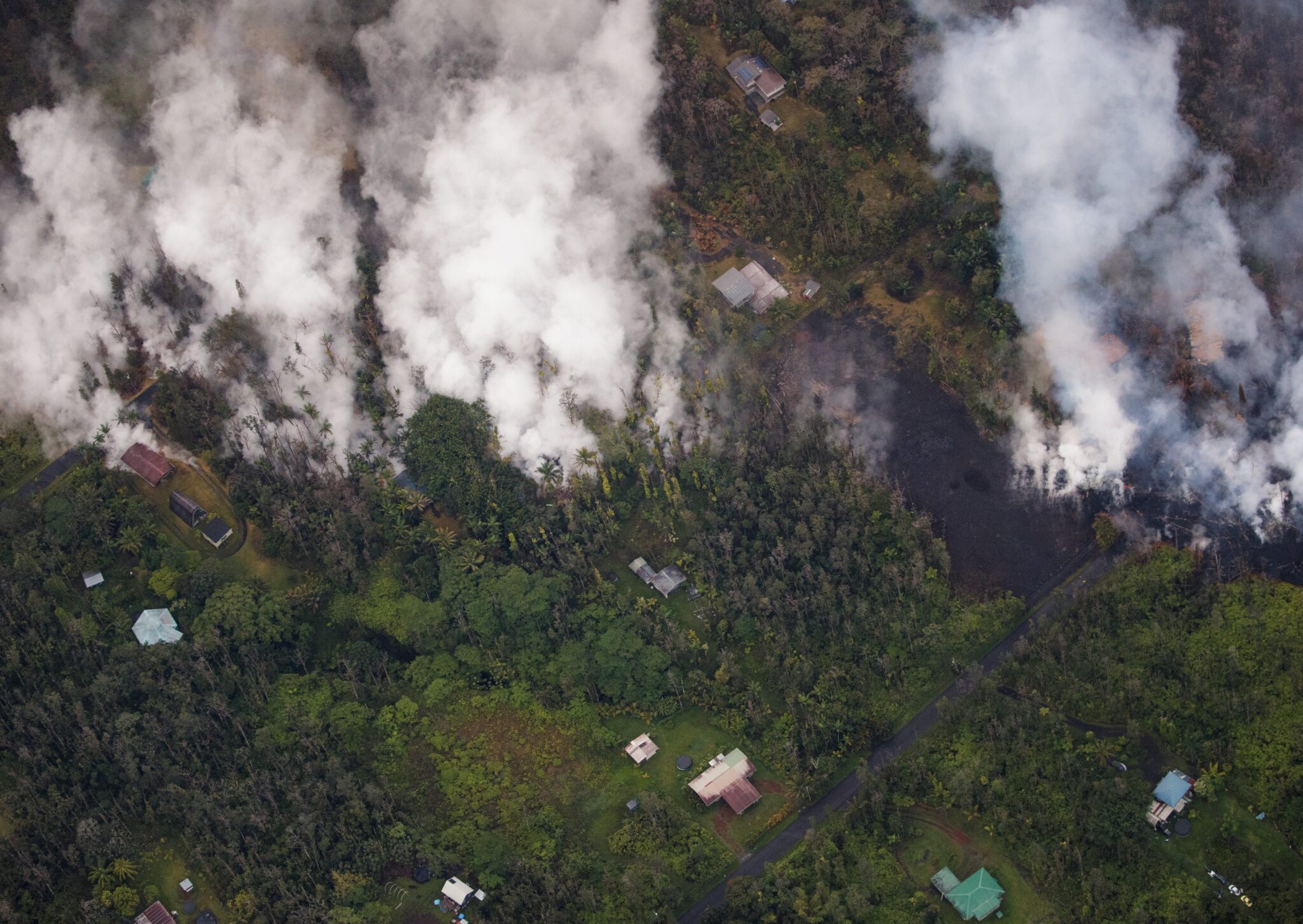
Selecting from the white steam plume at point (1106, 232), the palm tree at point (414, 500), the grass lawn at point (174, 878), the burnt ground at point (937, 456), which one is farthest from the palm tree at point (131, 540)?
the white steam plume at point (1106, 232)

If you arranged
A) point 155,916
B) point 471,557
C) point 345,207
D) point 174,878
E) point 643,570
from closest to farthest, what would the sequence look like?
point 155,916 → point 174,878 → point 471,557 → point 643,570 → point 345,207

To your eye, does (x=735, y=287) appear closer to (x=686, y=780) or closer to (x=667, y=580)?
(x=667, y=580)

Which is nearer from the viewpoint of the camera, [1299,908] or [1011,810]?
[1299,908]

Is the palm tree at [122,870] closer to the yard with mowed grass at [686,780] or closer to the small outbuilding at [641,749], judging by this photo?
the yard with mowed grass at [686,780]

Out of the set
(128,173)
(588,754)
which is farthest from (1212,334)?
(128,173)

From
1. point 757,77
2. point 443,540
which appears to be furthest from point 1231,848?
point 757,77

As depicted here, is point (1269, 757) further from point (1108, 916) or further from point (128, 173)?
point (128, 173)
